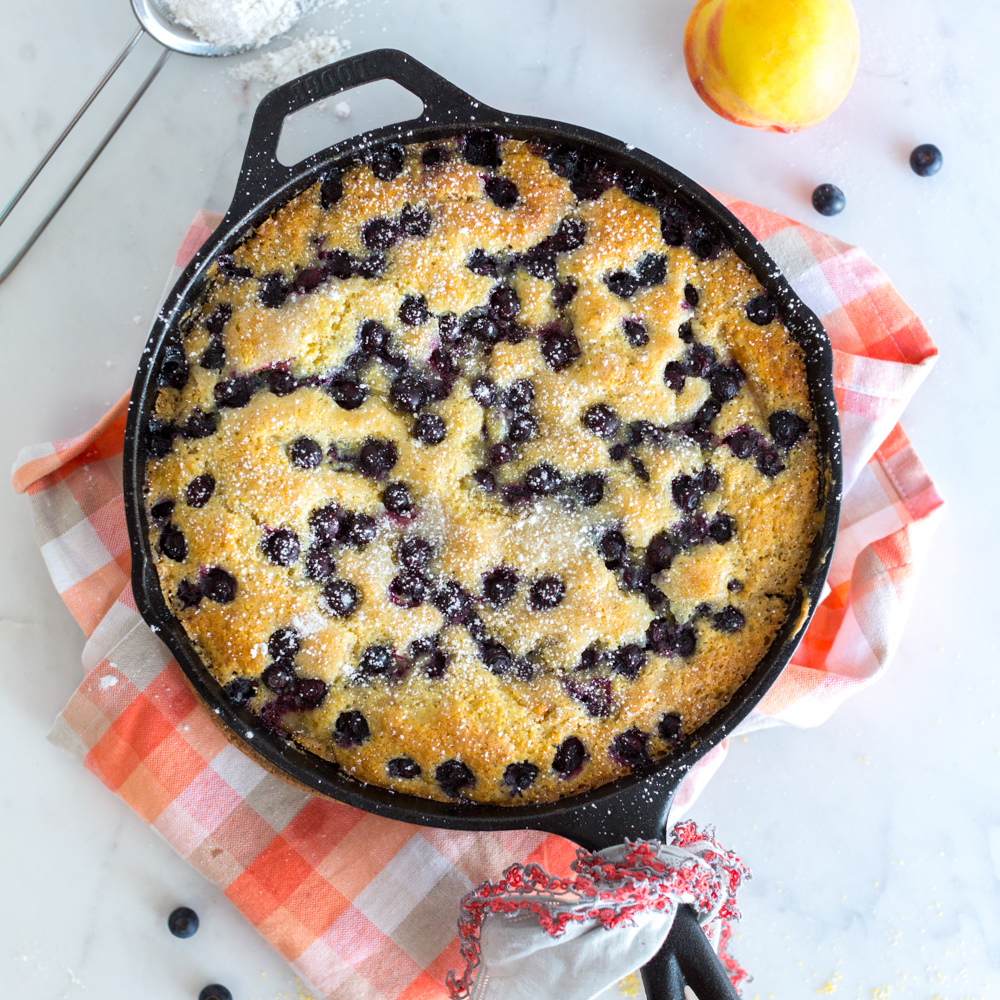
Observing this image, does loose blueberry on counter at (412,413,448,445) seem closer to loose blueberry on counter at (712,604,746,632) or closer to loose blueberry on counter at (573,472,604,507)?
loose blueberry on counter at (573,472,604,507)

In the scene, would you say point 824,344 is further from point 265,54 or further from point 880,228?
point 265,54

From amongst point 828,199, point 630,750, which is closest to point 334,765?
point 630,750

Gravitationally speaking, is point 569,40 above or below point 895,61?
above

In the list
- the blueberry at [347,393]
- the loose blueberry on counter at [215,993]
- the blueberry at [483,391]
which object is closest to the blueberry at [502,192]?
the blueberry at [483,391]

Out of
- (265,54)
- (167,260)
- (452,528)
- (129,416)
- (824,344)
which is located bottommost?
(824,344)

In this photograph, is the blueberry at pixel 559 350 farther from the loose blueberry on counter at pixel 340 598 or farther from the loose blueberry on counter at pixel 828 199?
the loose blueberry on counter at pixel 828 199

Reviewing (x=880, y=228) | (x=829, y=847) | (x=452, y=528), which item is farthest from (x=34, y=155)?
(x=829, y=847)

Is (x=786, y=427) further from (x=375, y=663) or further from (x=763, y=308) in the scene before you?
(x=375, y=663)
